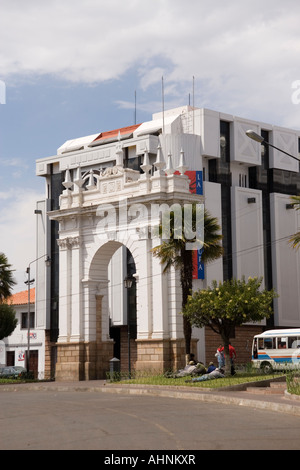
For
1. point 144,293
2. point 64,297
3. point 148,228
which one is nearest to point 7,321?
point 64,297

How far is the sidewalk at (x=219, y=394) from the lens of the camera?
65.8 ft

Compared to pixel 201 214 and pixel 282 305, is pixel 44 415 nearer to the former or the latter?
pixel 201 214

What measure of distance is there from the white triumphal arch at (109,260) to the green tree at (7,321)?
21242 mm

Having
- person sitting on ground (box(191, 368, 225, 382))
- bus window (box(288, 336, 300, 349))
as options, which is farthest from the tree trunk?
bus window (box(288, 336, 300, 349))

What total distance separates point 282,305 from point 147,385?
92.9ft

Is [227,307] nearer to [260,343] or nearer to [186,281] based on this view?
[186,281]

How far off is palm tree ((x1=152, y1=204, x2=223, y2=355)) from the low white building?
29.6m

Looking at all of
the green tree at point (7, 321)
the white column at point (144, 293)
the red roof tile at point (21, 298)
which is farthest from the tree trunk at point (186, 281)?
the red roof tile at point (21, 298)

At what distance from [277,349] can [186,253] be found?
8.94 meters

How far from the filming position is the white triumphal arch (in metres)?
37.8

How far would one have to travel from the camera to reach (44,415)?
1895cm

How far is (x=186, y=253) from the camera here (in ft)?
116
